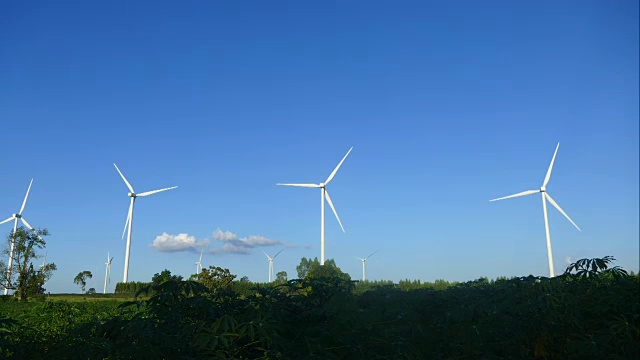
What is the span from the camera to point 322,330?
203 inches

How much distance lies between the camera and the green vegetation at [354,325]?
16.2 ft

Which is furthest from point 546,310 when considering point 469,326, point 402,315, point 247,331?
point 247,331

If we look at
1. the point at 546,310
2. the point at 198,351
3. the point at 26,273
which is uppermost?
the point at 26,273

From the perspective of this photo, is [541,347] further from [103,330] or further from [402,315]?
[103,330]

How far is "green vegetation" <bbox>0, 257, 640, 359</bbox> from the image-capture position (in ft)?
16.2

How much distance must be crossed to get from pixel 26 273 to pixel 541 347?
307ft

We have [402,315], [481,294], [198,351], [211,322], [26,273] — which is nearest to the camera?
[198,351]

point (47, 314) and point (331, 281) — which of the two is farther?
point (47, 314)

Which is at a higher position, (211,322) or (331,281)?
(331,281)

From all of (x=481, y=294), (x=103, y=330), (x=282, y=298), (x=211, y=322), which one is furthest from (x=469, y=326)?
(x=103, y=330)

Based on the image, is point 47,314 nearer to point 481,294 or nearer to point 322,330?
point 322,330

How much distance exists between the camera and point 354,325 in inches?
207

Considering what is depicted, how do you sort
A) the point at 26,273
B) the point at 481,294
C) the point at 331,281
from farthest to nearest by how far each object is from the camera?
the point at 26,273
the point at 481,294
the point at 331,281

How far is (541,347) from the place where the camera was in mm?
5957
